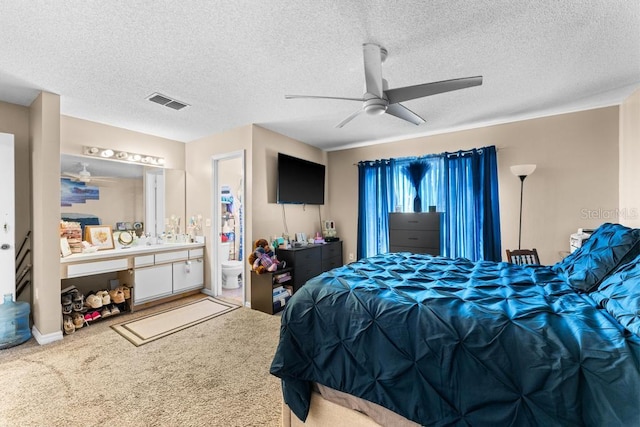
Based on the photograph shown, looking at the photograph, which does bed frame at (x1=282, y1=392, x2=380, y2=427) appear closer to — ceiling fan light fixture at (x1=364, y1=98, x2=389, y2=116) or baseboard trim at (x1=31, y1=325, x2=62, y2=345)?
ceiling fan light fixture at (x1=364, y1=98, x2=389, y2=116)

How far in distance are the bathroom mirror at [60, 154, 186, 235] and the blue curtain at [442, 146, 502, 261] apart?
4.53 metres

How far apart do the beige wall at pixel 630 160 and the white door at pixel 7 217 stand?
6.55m

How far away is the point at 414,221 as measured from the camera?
4.48m

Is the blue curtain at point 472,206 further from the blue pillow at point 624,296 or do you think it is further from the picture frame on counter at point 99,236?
the picture frame on counter at point 99,236

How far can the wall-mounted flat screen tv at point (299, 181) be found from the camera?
4.37 m

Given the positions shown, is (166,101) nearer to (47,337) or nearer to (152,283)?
(152,283)

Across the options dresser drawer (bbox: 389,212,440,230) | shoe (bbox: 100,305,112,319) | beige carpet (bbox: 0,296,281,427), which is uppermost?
dresser drawer (bbox: 389,212,440,230)

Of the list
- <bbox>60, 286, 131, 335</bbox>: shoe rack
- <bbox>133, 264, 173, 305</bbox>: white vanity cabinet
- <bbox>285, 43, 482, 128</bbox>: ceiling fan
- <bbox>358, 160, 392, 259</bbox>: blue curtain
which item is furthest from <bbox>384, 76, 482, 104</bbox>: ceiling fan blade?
<bbox>60, 286, 131, 335</bbox>: shoe rack

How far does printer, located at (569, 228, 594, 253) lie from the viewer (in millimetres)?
3020

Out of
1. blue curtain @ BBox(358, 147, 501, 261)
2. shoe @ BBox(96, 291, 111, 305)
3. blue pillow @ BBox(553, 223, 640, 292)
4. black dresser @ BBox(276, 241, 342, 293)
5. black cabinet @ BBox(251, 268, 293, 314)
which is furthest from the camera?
black dresser @ BBox(276, 241, 342, 293)

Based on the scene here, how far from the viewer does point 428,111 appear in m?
3.53

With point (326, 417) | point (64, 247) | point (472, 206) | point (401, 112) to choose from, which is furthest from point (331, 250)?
point (64, 247)

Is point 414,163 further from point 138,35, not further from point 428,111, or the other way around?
point 138,35

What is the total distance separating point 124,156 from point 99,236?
122 cm
